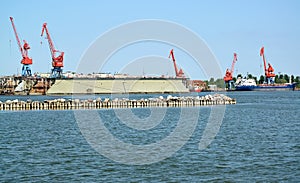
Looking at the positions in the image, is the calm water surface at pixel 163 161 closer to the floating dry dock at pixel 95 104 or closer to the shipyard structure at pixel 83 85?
the floating dry dock at pixel 95 104

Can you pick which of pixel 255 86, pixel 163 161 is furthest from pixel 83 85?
pixel 163 161

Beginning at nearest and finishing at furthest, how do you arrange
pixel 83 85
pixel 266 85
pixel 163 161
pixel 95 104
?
1. pixel 163 161
2. pixel 95 104
3. pixel 83 85
4. pixel 266 85

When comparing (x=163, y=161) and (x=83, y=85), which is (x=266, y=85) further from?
(x=163, y=161)

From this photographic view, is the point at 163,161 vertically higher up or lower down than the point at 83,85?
lower down

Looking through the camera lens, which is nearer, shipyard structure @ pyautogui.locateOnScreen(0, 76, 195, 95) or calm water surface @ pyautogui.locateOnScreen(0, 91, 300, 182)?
calm water surface @ pyautogui.locateOnScreen(0, 91, 300, 182)

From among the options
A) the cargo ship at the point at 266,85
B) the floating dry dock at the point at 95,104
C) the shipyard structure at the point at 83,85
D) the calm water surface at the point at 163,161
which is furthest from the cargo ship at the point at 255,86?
the calm water surface at the point at 163,161

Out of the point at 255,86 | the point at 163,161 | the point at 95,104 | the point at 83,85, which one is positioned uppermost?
the point at 83,85

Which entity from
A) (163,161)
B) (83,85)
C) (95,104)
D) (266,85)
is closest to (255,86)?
(266,85)

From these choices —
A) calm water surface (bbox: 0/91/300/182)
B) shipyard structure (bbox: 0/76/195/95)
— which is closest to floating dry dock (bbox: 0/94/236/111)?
calm water surface (bbox: 0/91/300/182)

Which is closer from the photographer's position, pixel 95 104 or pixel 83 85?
pixel 95 104

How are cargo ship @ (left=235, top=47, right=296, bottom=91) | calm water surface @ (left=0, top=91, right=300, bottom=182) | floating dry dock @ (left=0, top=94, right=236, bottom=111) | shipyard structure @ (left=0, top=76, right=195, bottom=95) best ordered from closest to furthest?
calm water surface @ (left=0, top=91, right=300, bottom=182), floating dry dock @ (left=0, top=94, right=236, bottom=111), shipyard structure @ (left=0, top=76, right=195, bottom=95), cargo ship @ (left=235, top=47, right=296, bottom=91)

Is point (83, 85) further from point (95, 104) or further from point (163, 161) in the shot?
point (163, 161)

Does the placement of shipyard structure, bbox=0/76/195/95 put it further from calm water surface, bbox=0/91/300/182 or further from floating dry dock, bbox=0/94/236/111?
calm water surface, bbox=0/91/300/182

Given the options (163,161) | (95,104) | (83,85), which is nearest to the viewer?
(163,161)
